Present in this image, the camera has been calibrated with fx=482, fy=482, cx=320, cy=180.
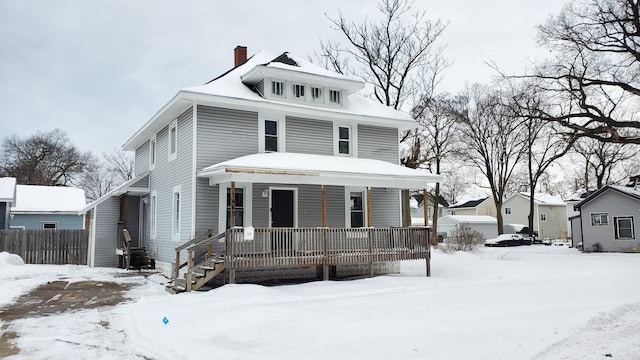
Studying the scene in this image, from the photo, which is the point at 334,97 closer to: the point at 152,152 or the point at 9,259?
the point at 152,152

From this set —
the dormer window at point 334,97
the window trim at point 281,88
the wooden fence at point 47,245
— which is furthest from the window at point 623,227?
the wooden fence at point 47,245

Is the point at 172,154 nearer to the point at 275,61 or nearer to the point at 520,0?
the point at 275,61

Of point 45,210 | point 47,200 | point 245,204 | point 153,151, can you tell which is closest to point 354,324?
point 245,204

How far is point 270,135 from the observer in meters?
15.9

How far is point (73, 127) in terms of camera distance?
59.8 metres

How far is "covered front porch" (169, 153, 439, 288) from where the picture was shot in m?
12.9

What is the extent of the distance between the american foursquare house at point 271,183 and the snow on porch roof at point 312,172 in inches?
1.5

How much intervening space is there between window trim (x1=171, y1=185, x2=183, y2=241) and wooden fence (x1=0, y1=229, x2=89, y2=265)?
6.42m

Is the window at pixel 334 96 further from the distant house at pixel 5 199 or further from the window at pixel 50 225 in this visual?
the window at pixel 50 225

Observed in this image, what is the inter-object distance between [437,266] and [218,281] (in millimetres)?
9107

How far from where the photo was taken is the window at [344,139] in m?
17.2

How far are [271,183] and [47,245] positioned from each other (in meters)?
10.9

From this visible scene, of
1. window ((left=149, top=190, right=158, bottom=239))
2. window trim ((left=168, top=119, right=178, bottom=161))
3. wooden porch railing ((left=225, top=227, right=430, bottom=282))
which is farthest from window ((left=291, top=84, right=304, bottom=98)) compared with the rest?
window ((left=149, top=190, right=158, bottom=239))

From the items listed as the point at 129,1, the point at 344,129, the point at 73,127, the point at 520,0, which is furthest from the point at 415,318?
the point at 73,127
